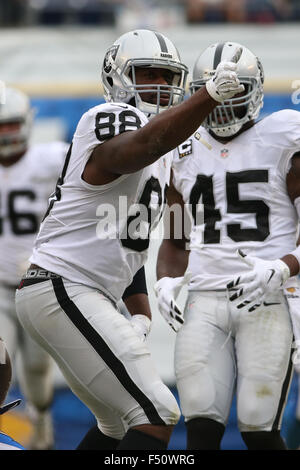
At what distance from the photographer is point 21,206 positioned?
4.53m

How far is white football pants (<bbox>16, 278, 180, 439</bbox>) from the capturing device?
2477 millimetres

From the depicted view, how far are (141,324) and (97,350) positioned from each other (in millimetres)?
435

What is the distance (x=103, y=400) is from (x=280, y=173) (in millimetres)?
1000

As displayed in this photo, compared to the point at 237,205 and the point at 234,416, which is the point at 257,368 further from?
the point at 234,416

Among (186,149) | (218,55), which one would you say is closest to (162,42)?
(218,55)

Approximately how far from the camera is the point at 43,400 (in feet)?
15.4

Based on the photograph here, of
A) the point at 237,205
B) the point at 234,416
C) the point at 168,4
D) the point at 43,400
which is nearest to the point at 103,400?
the point at 237,205

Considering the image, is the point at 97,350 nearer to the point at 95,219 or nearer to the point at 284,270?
the point at 95,219

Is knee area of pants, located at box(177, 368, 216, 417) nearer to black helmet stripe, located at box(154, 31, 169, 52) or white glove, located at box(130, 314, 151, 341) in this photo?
white glove, located at box(130, 314, 151, 341)

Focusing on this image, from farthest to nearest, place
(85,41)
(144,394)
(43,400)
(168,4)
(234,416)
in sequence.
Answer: (168,4)
(85,41)
(234,416)
(43,400)
(144,394)

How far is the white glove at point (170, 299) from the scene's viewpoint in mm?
2902

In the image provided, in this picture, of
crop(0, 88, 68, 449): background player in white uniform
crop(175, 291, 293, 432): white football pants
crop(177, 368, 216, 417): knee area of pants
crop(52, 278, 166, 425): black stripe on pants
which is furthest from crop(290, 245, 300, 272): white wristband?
crop(0, 88, 68, 449): background player in white uniform

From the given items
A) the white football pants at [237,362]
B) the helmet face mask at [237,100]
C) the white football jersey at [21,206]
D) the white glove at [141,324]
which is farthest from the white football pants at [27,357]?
the helmet face mask at [237,100]

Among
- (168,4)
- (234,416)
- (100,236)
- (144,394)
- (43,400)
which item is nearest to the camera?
(144,394)
